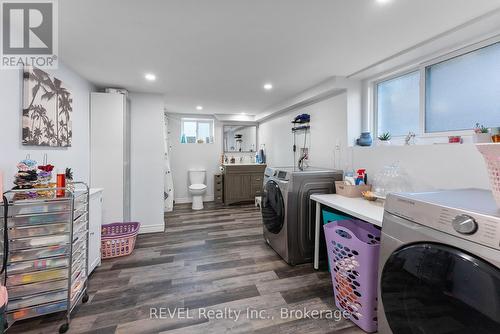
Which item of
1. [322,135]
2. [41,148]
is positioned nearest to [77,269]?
Result: [41,148]

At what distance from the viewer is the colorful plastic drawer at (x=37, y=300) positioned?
1.44m

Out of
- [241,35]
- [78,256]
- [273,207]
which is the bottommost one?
[78,256]

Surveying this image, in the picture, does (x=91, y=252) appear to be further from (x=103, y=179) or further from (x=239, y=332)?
(x=239, y=332)

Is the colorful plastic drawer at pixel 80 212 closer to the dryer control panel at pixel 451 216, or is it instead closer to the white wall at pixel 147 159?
the white wall at pixel 147 159

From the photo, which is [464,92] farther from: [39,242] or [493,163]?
[39,242]

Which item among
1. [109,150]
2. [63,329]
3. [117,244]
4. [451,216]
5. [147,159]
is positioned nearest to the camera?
[451,216]

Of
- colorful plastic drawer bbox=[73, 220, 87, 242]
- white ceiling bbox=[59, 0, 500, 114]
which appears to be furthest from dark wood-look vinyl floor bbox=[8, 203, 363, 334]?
white ceiling bbox=[59, 0, 500, 114]

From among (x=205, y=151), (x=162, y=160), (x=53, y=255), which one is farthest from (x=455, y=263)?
(x=205, y=151)

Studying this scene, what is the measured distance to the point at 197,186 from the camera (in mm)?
4691

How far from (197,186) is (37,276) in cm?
325

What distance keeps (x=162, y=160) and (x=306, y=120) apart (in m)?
2.36

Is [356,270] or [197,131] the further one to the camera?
[197,131]

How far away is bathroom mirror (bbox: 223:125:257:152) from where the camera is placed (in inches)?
217

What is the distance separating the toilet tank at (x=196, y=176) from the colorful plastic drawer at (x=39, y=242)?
347 centimetres
